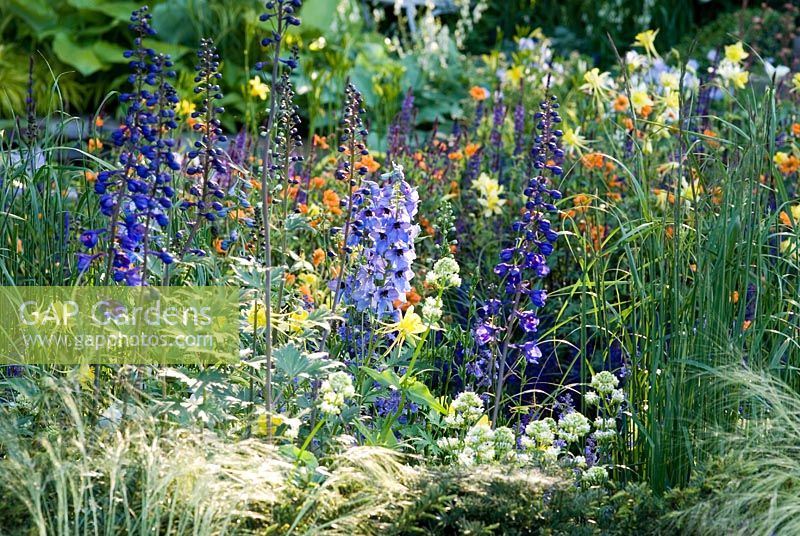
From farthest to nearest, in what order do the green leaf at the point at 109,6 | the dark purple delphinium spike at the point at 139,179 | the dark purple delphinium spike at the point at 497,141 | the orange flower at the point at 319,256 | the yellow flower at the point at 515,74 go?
the green leaf at the point at 109,6 → the yellow flower at the point at 515,74 → the dark purple delphinium spike at the point at 497,141 → the orange flower at the point at 319,256 → the dark purple delphinium spike at the point at 139,179

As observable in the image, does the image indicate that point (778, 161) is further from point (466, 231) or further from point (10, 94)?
point (10, 94)

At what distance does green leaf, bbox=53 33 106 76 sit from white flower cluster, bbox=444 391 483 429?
540cm

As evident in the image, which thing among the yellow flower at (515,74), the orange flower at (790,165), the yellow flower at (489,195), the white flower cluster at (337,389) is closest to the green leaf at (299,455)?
the white flower cluster at (337,389)

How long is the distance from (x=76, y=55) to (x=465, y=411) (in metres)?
5.65

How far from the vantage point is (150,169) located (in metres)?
2.58

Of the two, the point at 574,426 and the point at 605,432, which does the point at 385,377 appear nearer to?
the point at 574,426

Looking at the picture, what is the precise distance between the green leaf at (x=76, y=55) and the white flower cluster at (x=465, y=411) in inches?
212

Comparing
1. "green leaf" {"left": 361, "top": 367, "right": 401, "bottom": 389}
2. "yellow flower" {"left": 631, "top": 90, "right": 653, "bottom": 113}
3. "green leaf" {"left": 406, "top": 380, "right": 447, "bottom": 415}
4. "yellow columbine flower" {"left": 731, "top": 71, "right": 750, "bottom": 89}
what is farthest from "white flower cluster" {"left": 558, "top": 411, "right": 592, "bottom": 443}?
"yellow columbine flower" {"left": 731, "top": 71, "right": 750, "bottom": 89}

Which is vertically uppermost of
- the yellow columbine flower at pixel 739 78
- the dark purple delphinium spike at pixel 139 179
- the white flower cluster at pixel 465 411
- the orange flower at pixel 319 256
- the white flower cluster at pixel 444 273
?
the yellow columbine flower at pixel 739 78

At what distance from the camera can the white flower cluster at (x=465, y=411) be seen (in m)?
2.95

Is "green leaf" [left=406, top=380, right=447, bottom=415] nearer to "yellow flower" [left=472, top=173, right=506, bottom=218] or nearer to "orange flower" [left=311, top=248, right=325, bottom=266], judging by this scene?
"orange flower" [left=311, top=248, right=325, bottom=266]

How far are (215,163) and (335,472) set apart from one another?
0.83m

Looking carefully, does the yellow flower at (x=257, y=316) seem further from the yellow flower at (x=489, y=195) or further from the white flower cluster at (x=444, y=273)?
the yellow flower at (x=489, y=195)

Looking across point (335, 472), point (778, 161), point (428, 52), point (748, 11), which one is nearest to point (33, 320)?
point (335, 472)
